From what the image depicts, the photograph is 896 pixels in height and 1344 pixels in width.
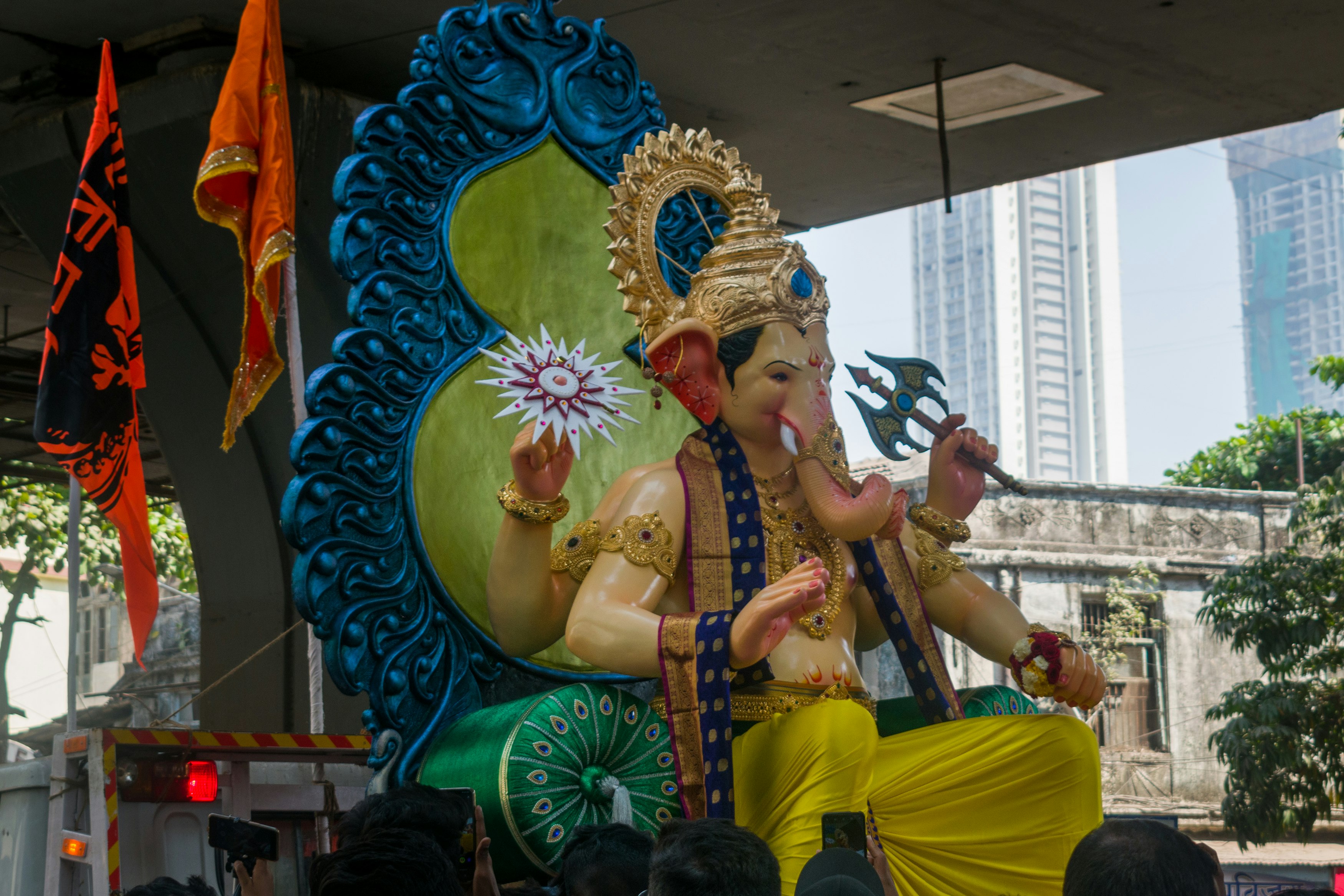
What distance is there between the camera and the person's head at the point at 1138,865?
1.63m

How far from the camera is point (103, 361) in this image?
4191mm

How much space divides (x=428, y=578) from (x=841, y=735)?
3.82 feet

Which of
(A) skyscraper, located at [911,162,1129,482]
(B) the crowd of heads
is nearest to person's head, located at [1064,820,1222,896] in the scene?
(B) the crowd of heads

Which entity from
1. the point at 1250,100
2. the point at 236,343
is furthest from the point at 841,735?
the point at 1250,100

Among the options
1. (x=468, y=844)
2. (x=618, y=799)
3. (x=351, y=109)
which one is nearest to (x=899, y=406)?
(x=618, y=799)

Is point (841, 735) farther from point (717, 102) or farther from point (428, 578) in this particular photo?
point (717, 102)

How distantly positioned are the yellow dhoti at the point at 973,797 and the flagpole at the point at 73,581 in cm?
200

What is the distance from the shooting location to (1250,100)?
18.5 ft

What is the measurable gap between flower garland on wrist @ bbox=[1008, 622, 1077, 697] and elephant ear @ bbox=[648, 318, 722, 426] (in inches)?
34.7

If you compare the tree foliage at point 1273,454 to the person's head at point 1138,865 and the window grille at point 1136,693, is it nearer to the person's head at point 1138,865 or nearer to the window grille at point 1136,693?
the window grille at point 1136,693

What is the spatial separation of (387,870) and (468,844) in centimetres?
96

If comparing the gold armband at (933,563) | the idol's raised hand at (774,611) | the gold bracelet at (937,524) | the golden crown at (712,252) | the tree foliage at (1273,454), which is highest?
the tree foliage at (1273,454)

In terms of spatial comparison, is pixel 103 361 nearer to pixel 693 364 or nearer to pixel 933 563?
pixel 693 364

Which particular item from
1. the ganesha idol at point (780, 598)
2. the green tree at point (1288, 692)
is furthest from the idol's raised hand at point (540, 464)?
the green tree at point (1288, 692)
